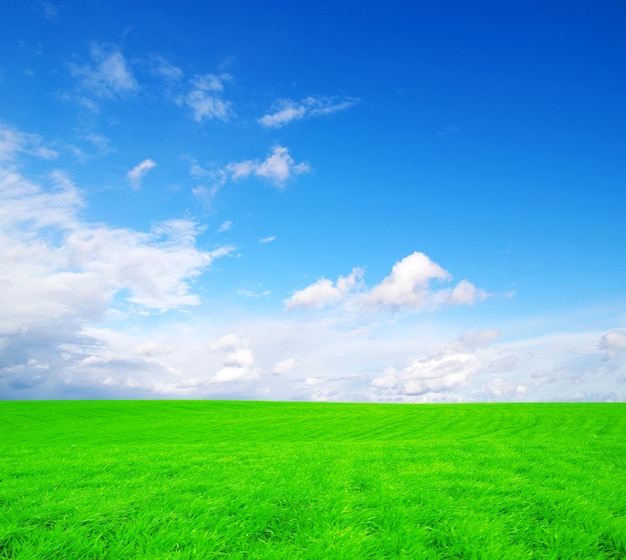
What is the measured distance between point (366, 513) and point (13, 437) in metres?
42.8

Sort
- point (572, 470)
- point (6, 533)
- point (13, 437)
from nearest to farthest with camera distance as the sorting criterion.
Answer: point (6, 533), point (572, 470), point (13, 437)

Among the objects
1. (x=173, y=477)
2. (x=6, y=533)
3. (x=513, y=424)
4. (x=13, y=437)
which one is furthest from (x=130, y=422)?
(x=6, y=533)

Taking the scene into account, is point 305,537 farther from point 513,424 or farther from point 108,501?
point 513,424

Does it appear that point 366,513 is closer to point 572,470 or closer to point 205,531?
point 205,531

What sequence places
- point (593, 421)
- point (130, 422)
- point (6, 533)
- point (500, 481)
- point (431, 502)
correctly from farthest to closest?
1. point (130, 422)
2. point (593, 421)
3. point (500, 481)
4. point (431, 502)
5. point (6, 533)

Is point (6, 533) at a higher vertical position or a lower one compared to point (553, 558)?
higher

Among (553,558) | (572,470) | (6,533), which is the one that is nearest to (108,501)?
(6,533)

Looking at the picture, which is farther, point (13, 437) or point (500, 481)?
point (13, 437)

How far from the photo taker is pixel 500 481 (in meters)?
9.43

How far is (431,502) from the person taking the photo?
7.69 metres

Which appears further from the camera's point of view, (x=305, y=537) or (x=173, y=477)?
(x=173, y=477)

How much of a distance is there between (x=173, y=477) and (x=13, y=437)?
38.3 metres

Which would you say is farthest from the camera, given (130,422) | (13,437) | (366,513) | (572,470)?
(130,422)

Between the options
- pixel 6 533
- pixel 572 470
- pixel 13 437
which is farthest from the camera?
pixel 13 437
